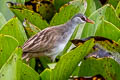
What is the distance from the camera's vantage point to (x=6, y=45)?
117 inches

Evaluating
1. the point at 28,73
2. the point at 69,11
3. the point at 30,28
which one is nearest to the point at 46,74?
the point at 28,73

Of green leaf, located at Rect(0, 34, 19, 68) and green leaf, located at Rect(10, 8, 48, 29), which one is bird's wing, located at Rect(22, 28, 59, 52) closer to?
green leaf, located at Rect(10, 8, 48, 29)

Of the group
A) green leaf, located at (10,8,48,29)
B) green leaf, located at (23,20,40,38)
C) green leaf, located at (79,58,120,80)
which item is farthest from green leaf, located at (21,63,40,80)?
green leaf, located at (10,8,48,29)

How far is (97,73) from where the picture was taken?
9.72ft

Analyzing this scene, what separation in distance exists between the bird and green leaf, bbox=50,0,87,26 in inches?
1.6

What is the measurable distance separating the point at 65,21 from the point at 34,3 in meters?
0.27

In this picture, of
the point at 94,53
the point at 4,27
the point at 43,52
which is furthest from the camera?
the point at 43,52

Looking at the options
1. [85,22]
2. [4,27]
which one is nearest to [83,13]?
[85,22]

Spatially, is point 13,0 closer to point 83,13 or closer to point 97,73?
point 83,13

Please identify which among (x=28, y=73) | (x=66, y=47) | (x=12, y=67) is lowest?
(x=66, y=47)

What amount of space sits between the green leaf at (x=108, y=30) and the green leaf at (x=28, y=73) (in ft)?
2.03

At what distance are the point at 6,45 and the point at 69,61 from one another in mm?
413

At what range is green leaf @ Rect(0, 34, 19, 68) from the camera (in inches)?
115

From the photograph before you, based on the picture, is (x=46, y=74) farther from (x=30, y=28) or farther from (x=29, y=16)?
(x=29, y=16)
